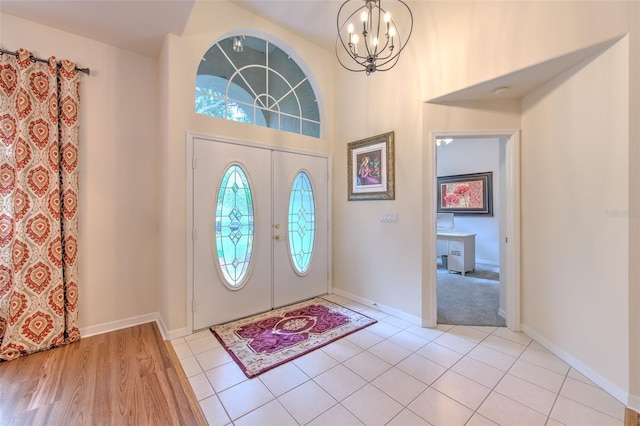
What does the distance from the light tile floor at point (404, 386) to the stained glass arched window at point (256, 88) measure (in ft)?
8.08

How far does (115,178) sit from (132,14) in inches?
60.1

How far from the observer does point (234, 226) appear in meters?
2.95

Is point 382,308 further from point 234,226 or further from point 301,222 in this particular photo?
point 234,226

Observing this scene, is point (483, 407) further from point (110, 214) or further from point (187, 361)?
point (110, 214)

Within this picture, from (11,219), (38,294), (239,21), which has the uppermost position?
(239,21)

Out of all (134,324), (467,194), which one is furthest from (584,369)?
(467,194)

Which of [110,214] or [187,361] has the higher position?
[110,214]

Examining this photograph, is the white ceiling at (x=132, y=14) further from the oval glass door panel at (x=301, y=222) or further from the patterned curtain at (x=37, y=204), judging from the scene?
the oval glass door panel at (x=301, y=222)

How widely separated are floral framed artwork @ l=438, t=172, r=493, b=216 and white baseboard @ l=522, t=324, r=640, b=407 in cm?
362

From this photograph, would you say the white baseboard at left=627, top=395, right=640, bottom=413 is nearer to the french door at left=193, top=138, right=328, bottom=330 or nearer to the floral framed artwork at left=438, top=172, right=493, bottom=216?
the french door at left=193, top=138, right=328, bottom=330

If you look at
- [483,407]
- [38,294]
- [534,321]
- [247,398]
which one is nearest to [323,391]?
[247,398]

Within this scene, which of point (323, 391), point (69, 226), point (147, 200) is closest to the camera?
point (323, 391)

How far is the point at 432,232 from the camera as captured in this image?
2828mm

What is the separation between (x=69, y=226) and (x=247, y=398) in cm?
225
